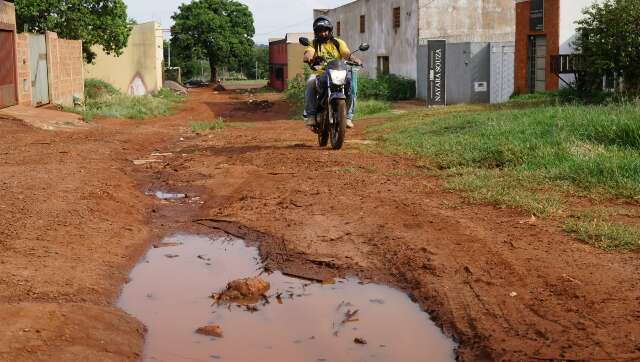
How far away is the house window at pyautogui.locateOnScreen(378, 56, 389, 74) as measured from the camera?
116 feet

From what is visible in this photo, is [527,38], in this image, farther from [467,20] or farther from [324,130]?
[324,130]

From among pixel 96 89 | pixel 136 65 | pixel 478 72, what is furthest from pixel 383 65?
pixel 96 89

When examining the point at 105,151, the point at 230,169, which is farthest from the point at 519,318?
the point at 105,151

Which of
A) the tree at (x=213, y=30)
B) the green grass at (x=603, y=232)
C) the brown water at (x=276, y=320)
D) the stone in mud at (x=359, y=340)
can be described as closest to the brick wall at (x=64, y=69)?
the brown water at (x=276, y=320)

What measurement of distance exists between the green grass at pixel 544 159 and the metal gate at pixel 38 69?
11122 mm

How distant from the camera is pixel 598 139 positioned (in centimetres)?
948

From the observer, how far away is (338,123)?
10.6 meters

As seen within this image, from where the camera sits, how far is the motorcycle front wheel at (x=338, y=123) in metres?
10.3

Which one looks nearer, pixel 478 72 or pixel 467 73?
pixel 467 73

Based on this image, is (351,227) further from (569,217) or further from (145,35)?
(145,35)

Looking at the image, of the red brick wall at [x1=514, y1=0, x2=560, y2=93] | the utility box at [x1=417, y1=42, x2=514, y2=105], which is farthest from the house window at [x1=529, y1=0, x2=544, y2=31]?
the utility box at [x1=417, y1=42, x2=514, y2=105]

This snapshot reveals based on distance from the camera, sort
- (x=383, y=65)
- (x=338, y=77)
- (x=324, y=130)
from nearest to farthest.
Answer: (x=338, y=77) → (x=324, y=130) → (x=383, y=65)

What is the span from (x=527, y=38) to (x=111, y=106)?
12.9m

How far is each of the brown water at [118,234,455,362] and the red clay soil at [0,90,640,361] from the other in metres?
0.12
